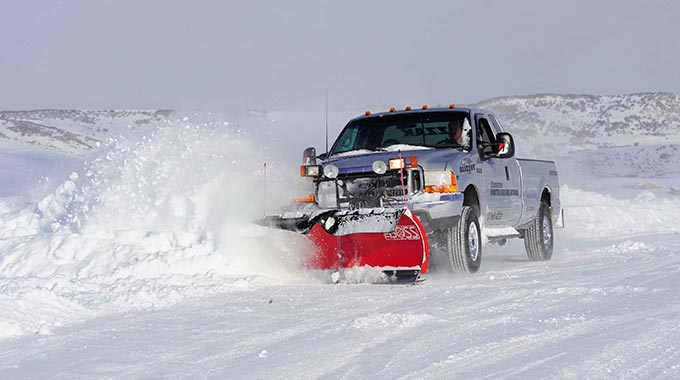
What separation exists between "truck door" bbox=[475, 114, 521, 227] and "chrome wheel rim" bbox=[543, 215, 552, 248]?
3.32 ft

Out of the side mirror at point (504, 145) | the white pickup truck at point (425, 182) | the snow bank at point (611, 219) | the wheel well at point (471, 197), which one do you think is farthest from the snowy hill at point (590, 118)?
the wheel well at point (471, 197)

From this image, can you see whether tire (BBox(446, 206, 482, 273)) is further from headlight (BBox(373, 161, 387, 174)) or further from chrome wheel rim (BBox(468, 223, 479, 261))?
headlight (BBox(373, 161, 387, 174))

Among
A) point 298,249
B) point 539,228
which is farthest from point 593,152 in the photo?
point 298,249

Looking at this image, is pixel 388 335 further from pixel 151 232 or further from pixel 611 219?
pixel 611 219

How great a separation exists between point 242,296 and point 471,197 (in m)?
2.70

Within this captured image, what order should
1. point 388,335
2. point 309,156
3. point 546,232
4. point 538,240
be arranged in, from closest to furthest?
point 388,335
point 309,156
point 538,240
point 546,232

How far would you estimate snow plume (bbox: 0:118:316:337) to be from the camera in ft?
21.7

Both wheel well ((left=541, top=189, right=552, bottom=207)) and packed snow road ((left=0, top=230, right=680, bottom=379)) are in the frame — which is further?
wheel well ((left=541, top=189, right=552, bottom=207))

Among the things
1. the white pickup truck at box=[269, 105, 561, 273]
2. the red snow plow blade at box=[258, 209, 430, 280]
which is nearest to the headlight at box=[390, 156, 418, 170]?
the white pickup truck at box=[269, 105, 561, 273]

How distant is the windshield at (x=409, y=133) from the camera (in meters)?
8.53

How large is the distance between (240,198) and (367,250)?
1.63 metres

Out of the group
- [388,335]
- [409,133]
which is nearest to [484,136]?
[409,133]

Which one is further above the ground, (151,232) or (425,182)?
(425,182)

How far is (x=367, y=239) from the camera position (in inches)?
289
